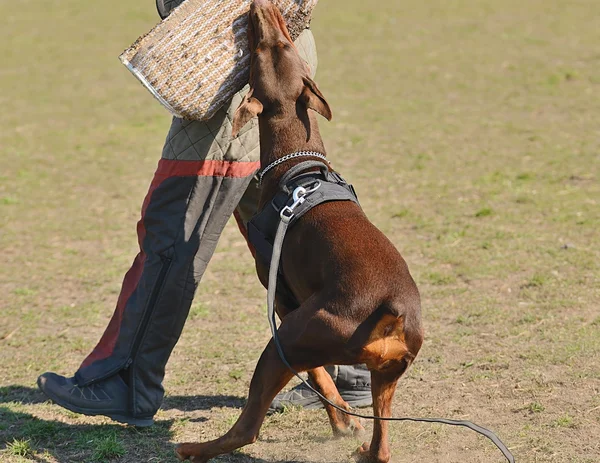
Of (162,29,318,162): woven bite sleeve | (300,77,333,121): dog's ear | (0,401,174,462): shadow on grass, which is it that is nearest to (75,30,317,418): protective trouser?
Result: (162,29,318,162): woven bite sleeve

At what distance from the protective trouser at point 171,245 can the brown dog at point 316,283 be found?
276 millimetres

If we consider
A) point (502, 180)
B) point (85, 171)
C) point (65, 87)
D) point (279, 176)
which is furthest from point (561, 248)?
point (65, 87)

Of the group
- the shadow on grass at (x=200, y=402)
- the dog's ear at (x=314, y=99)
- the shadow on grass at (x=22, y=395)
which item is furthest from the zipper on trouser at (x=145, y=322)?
the dog's ear at (x=314, y=99)

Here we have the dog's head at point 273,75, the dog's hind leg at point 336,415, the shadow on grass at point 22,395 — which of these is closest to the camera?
the dog's head at point 273,75

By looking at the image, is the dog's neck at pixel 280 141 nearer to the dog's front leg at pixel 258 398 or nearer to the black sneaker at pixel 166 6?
the black sneaker at pixel 166 6

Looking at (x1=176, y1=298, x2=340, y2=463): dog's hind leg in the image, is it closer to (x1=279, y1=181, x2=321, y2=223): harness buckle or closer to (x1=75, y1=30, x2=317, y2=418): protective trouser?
(x1=279, y1=181, x2=321, y2=223): harness buckle

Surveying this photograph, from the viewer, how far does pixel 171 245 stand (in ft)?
13.4

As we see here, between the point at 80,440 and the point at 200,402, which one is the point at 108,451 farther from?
the point at 200,402

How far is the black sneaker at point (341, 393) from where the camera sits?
173 inches

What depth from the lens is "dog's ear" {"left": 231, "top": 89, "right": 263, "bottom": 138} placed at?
3721mm

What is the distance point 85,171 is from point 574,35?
859 centimetres

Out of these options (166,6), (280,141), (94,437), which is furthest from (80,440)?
(166,6)

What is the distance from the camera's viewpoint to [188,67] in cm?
379

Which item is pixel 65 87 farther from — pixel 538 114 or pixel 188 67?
pixel 188 67
